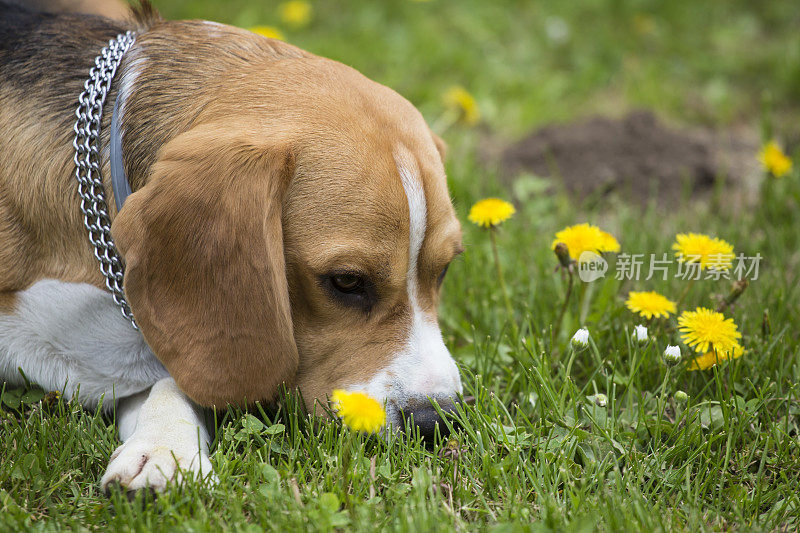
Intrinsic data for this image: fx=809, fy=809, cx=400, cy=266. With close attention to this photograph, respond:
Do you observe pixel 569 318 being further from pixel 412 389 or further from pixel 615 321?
pixel 412 389


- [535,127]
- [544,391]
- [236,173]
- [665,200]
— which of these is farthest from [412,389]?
[535,127]

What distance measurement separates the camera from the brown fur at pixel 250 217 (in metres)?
2.69

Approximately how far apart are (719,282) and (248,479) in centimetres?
271

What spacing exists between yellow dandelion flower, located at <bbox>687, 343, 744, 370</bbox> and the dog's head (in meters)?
1.05

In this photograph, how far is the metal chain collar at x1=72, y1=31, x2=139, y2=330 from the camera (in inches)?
116

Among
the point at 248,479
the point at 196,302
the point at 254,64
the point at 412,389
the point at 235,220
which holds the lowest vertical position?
the point at 248,479

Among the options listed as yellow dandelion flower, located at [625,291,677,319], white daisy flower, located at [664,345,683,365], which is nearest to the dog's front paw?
white daisy flower, located at [664,345,683,365]

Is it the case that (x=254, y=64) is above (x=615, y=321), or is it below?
above

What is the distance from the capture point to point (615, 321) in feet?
12.4

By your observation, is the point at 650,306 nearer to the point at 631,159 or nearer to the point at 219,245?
the point at 219,245

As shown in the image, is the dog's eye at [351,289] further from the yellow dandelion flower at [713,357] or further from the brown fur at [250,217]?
the yellow dandelion flower at [713,357]

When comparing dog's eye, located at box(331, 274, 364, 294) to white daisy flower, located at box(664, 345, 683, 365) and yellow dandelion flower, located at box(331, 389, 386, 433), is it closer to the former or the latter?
yellow dandelion flower, located at box(331, 389, 386, 433)

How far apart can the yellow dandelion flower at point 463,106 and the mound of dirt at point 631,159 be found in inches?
14.9

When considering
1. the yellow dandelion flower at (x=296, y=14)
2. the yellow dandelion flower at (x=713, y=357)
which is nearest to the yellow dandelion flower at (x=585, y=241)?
the yellow dandelion flower at (x=713, y=357)
